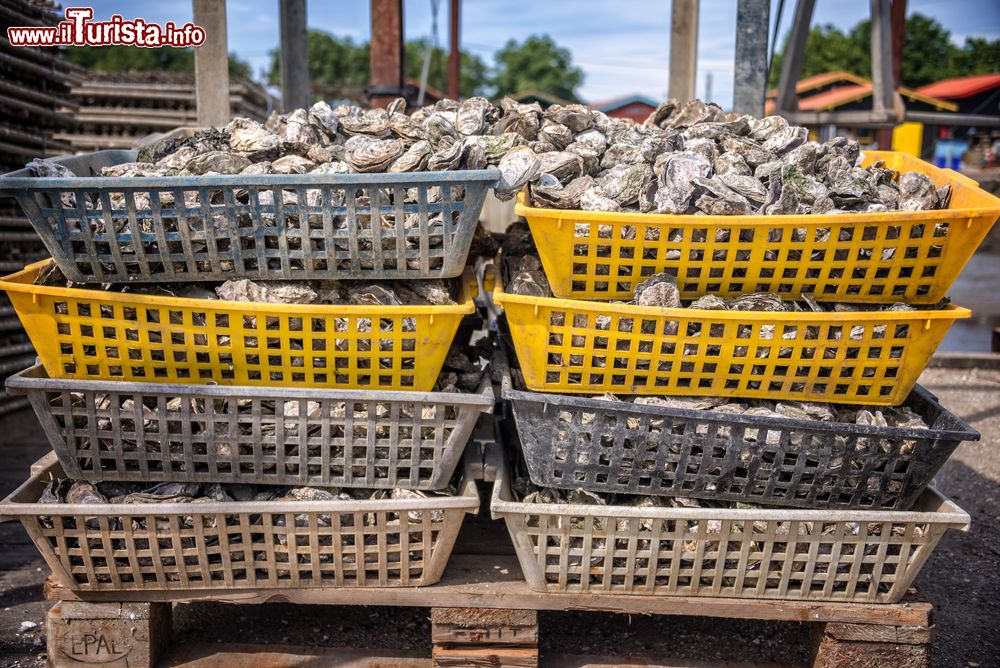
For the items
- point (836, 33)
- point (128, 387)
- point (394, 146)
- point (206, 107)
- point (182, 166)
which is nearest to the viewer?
point (128, 387)

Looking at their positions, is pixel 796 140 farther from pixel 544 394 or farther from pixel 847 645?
pixel 847 645

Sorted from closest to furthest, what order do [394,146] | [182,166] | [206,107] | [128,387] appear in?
[128,387] → [394,146] → [182,166] → [206,107]

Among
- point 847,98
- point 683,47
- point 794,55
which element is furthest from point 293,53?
point 847,98

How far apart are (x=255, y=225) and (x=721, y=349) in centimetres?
147

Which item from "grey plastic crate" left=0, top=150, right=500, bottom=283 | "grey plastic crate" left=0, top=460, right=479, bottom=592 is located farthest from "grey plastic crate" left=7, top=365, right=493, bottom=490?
"grey plastic crate" left=0, top=150, right=500, bottom=283

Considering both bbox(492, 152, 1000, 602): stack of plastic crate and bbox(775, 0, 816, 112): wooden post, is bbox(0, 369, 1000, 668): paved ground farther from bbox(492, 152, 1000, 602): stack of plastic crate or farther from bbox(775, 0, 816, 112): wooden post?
bbox(775, 0, 816, 112): wooden post

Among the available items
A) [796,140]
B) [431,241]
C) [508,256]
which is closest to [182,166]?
[431,241]

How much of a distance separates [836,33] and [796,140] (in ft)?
160

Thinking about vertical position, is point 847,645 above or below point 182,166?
below

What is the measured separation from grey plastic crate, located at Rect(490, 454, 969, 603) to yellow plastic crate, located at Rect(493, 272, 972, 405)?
0.37 meters

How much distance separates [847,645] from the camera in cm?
247

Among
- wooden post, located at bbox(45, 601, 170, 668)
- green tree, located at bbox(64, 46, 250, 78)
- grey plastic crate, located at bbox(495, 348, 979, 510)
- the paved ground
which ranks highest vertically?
green tree, located at bbox(64, 46, 250, 78)

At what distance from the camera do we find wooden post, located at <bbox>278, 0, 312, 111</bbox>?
211 inches

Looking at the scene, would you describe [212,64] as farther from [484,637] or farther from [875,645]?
[875,645]
